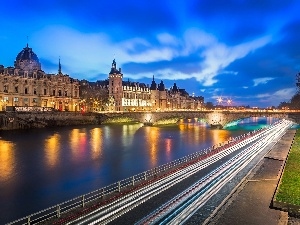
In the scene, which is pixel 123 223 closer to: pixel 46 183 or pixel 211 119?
pixel 46 183

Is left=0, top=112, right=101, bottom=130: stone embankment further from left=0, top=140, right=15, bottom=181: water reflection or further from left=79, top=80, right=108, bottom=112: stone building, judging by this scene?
left=0, top=140, right=15, bottom=181: water reflection

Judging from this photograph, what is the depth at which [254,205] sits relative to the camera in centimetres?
1973

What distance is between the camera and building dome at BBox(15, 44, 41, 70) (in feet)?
470

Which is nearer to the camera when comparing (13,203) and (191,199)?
(191,199)

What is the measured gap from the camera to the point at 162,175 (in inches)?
1117

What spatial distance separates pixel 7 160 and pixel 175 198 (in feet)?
109

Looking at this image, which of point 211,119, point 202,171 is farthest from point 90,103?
point 202,171

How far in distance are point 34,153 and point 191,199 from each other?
38308 millimetres

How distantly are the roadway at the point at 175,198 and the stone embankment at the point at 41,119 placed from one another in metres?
75.4

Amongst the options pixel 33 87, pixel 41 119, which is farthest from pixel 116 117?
pixel 41 119

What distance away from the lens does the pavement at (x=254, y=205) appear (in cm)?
1732

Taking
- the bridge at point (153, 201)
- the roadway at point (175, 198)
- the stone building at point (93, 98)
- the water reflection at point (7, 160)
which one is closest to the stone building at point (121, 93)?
the stone building at point (93, 98)

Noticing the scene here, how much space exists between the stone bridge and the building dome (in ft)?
153

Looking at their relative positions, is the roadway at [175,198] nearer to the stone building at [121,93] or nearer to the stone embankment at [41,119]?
the stone embankment at [41,119]
